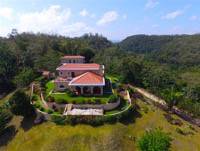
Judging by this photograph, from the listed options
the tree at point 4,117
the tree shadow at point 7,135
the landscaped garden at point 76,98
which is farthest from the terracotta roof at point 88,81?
the tree shadow at point 7,135

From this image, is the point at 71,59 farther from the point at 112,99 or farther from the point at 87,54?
the point at 112,99

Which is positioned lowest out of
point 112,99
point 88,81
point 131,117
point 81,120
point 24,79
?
point 131,117

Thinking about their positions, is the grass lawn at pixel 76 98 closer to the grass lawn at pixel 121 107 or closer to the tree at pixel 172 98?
the grass lawn at pixel 121 107

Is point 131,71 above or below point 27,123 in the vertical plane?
above

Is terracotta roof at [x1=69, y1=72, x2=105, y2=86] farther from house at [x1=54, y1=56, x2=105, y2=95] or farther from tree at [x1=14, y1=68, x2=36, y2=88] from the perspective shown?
tree at [x1=14, y1=68, x2=36, y2=88]

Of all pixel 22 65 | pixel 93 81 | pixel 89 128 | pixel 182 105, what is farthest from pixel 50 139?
pixel 22 65

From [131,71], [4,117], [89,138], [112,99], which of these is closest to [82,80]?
[112,99]
